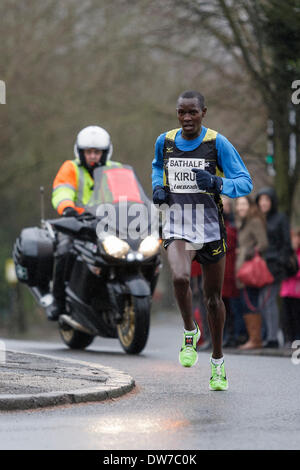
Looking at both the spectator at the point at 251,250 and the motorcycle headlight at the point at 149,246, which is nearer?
the motorcycle headlight at the point at 149,246

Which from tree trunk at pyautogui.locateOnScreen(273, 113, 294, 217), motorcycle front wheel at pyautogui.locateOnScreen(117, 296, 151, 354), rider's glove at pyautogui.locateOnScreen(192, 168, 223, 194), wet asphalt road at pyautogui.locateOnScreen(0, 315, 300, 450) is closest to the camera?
wet asphalt road at pyautogui.locateOnScreen(0, 315, 300, 450)

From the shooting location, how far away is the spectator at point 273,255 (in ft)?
46.7

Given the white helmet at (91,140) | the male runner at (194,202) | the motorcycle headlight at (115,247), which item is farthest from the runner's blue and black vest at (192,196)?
the white helmet at (91,140)

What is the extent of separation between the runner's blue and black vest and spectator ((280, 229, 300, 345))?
6484 millimetres

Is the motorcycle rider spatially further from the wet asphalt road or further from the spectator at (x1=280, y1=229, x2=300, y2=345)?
the spectator at (x1=280, y1=229, x2=300, y2=345)

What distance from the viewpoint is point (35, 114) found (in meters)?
28.4

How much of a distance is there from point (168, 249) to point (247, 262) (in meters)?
6.10

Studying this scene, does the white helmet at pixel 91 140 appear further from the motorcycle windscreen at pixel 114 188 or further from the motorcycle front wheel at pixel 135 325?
the motorcycle front wheel at pixel 135 325

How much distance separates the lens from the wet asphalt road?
6012 millimetres

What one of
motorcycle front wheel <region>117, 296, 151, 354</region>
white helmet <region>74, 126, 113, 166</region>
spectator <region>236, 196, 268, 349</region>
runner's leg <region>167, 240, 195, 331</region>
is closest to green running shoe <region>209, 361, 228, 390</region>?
runner's leg <region>167, 240, 195, 331</region>

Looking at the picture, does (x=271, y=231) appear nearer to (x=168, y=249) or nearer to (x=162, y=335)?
(x=168, y=249)

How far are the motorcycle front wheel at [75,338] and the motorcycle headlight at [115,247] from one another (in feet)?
5.63

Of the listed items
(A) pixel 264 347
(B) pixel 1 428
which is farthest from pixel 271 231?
(B) pixel 1 428
